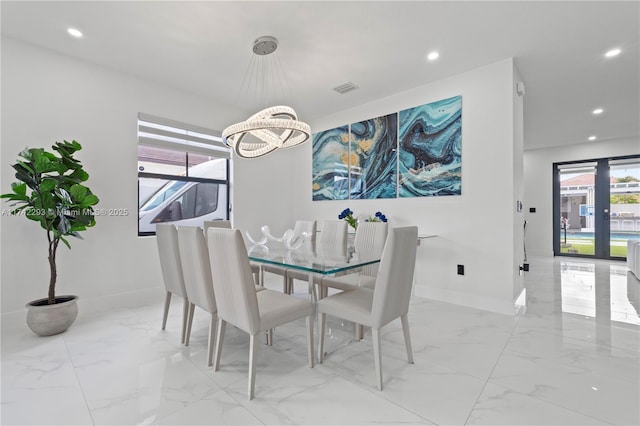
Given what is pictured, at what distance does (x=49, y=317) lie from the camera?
2469mm

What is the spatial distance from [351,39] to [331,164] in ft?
7.46

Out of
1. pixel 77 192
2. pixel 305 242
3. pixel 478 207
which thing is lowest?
pixel 305 242

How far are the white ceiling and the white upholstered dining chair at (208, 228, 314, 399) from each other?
77.7 inches

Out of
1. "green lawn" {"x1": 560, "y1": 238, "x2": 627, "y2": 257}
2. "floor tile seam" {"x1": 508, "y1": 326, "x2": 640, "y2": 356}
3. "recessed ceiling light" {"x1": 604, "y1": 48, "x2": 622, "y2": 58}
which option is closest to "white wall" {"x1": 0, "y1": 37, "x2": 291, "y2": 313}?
"floor tile seam" {"x1": 508, "y1": 326, "x2": 640, "y2": 356}

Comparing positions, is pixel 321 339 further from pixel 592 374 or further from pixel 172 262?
pixel 592 374

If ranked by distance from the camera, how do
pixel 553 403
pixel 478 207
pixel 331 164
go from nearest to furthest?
pixel 553 403, pixel 478 207, pixel 331 164

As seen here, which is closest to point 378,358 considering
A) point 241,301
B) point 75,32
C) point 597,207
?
point 241,301

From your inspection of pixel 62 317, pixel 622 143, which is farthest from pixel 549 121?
pixel 62 317

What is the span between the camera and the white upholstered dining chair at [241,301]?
1661 mm

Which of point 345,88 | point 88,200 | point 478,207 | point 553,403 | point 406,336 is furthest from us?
point 345,88

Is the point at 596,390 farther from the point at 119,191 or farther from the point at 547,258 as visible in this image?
the point at 547,258

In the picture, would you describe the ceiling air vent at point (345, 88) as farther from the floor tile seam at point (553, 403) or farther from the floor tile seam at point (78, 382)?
the floor tile seam at point (78, 382)

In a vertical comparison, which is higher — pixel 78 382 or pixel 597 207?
pixel 597 207

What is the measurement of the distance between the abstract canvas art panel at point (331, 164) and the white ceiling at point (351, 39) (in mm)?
933
